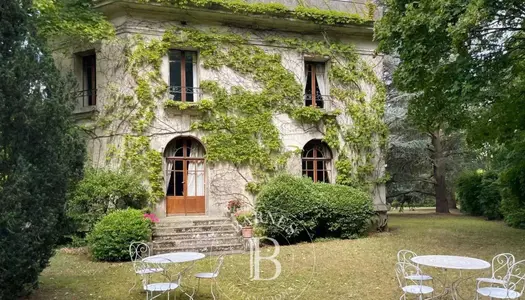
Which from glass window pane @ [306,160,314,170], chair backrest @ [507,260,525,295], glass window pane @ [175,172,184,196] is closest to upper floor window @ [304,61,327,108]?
glass window pane @ [306,160,314,170]

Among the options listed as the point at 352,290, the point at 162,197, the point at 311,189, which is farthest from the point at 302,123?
the point at 352,290

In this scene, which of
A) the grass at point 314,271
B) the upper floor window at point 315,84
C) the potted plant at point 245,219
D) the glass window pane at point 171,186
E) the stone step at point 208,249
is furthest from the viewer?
the upper floor window at point 315,84

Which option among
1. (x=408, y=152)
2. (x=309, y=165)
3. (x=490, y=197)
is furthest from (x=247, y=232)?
(x=490, y=197)

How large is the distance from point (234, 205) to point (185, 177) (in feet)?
5.25

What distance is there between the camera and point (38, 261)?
6.13 m

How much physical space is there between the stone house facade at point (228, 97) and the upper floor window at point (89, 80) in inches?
1.4

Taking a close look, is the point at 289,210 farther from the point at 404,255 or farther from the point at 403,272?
the point at 403,272

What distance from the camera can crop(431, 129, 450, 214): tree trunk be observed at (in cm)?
2233

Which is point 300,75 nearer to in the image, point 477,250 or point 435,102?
point 435,102

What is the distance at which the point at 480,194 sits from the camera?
2073 centimetres

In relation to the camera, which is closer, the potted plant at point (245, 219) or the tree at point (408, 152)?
the potted plant at point (245, 219)

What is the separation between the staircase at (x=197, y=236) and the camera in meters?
11.0

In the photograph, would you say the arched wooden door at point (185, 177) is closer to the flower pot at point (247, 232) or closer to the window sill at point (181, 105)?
the window sill at point (181, 105)

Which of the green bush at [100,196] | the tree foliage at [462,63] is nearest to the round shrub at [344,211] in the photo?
the tree foliage at [462,63]
